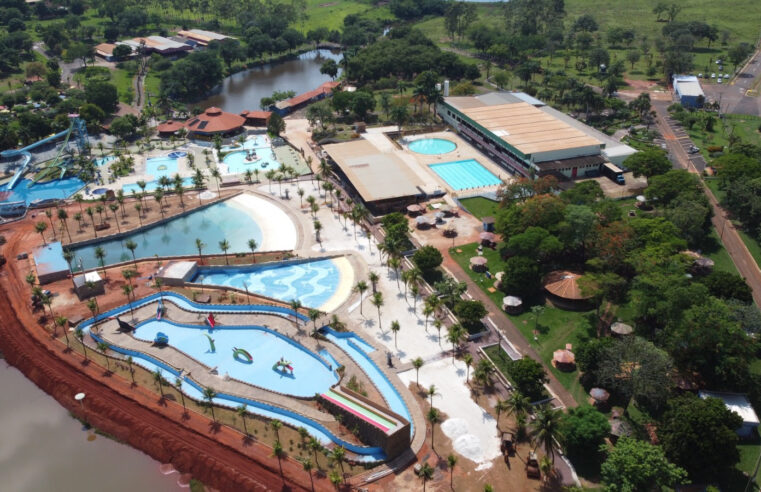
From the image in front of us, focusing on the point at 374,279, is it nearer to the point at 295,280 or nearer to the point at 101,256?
the point at 295,280

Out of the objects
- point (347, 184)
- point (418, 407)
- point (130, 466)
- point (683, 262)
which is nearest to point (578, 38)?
point (347, 184)

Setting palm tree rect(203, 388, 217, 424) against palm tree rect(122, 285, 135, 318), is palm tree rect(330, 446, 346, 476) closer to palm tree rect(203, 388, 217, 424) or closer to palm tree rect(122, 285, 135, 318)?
palm tree rect(203, 388, 217, 424)

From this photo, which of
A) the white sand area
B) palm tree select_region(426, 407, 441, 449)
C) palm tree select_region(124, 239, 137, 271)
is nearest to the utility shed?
palm tree select_region(426, 407, 441, 449)

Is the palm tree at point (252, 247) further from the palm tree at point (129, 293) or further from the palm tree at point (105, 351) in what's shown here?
the palm tree at point (105, 351)

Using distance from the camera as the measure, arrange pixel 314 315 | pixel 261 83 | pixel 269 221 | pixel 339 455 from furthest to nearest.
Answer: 1. pixel 261 83
2. pixel 269 221
3. pixel 314 315
4. pixel 339 455

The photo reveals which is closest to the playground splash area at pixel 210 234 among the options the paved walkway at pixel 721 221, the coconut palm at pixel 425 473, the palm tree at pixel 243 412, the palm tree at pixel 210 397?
the palm tree at pixel 210 397

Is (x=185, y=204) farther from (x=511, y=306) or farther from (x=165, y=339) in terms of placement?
(x=511, y=306)

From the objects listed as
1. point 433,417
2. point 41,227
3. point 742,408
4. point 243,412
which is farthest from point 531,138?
point 41,227

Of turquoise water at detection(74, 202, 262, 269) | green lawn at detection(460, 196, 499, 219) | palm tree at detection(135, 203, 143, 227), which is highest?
palm tree at detection(135, 203, 143, 227)
